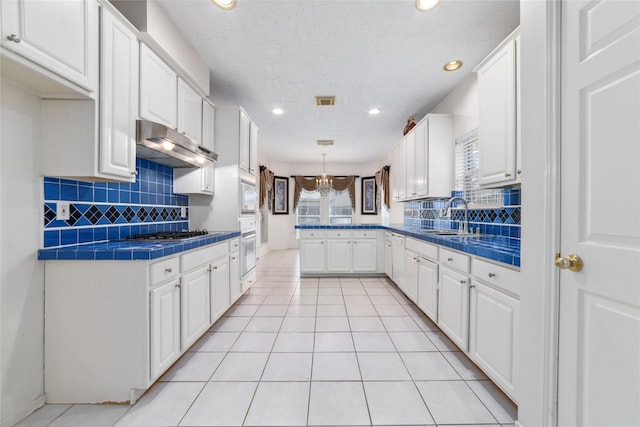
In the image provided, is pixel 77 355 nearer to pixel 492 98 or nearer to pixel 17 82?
pixel 17 82

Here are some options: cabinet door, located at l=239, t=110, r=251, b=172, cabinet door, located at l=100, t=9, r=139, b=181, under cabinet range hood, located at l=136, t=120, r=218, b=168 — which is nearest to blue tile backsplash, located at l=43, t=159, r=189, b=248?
under cabinet range hood, located at l=136, t=120, r=218, b=168

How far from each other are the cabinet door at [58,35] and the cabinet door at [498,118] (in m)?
2.58

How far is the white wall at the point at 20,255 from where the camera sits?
135cm

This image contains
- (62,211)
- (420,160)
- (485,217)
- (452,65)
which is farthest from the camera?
(420,160)

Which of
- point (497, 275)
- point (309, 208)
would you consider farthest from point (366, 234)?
point (309, 208)

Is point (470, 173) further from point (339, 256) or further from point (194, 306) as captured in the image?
point (194, 306)

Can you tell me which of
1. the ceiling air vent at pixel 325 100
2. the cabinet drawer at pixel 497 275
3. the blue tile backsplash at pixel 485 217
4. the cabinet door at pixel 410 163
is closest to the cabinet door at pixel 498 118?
the blue tile backsplash at pixel 485 217

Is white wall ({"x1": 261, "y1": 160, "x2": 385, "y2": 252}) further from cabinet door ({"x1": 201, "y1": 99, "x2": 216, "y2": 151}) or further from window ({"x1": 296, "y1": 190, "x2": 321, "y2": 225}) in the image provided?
cabinet door ({"x1": 201, "y1": 99, "x2": 216, "y2": 151})

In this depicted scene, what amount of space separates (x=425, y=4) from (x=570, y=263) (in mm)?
1982

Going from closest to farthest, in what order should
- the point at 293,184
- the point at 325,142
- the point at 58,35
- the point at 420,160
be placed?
the point at 58,35 → the point at 420,160 → the point at 325,142 → the point at 293,184

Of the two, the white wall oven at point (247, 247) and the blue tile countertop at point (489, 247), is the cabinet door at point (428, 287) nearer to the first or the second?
the blue tile countertop at point (489, 247)

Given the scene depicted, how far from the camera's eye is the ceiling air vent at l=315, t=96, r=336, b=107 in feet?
11.7

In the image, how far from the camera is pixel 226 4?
6.49ft

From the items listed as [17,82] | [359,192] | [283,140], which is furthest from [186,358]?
[359,192]
